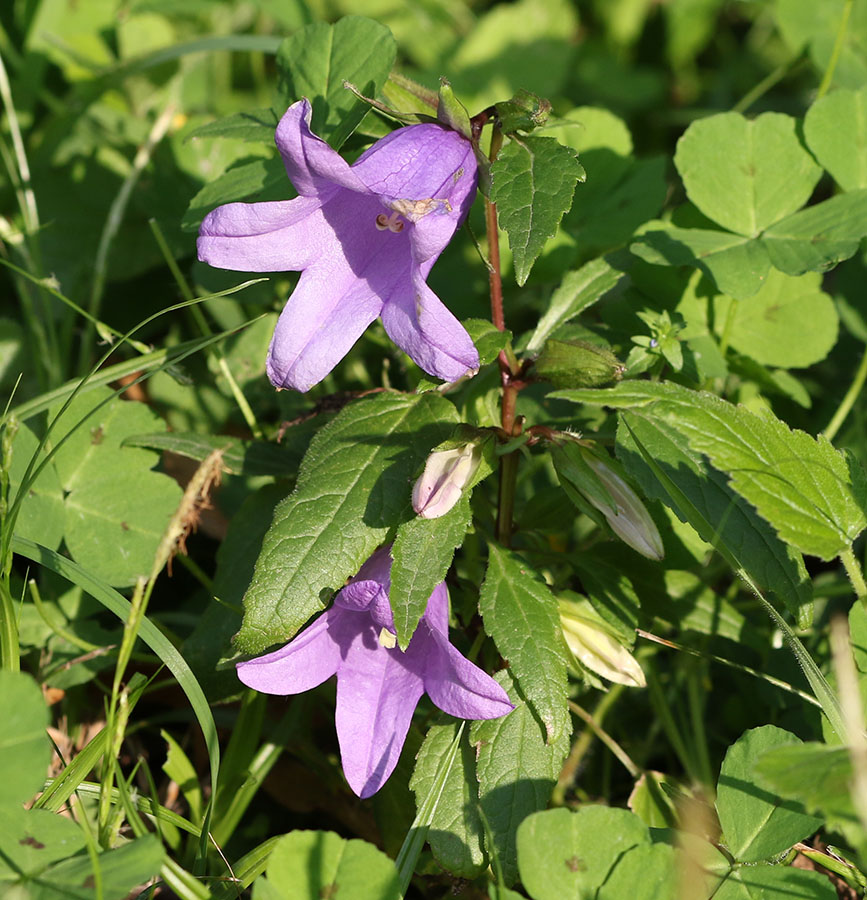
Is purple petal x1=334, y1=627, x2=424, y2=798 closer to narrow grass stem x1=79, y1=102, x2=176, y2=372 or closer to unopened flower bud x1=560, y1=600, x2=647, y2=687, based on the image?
unopened flower bud x1=560, y1=600, x2=647, y2=687

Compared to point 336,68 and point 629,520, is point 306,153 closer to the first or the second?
point 336,68

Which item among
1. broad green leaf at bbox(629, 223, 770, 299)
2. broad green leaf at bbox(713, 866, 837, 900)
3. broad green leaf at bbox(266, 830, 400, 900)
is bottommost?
broad green leaf at bbox(713, 866, 837, 900)

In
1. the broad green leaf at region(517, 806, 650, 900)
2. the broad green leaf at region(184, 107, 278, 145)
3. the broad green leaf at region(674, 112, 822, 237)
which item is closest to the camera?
the broad green leaf at region(517, 806, 650, 900)

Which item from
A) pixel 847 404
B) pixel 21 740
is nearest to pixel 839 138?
pixel 847 404

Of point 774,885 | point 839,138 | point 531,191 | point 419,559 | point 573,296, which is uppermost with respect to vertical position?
point 839,138

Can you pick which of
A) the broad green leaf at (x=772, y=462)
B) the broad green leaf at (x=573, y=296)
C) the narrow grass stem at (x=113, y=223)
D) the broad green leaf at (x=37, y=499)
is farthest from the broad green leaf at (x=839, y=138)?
the broad green leaf at (x=37, y=499)

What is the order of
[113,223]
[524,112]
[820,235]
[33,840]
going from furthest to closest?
1. [113,223]
2. [820,235]
3. [524,112]
4. [33,840]

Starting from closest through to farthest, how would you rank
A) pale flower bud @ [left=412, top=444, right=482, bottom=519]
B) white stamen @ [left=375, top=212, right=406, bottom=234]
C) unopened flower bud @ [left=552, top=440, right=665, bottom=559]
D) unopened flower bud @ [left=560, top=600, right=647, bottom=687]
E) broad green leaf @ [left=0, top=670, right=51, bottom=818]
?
broad green leaf @ [left=0, top=670, right=51, bottom=818]
pale flower bud @ [left=412, top=444, right=482, bottom=519]
unopened flower bud @ [left=552, top=440, right=665, bottom=559]
unopened flower bud @ [left=560, top=600, right=647, bottom=687]
white stamen @ [left=375, top=212, right=406, bottom=234]

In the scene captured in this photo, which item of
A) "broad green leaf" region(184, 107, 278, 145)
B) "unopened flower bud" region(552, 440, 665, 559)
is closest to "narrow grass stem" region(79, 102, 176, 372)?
"broad green leaf" region(184, 107, 278, 145)

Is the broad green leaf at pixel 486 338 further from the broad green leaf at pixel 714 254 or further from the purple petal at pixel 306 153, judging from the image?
the broad green leaf at pixel 714 254
